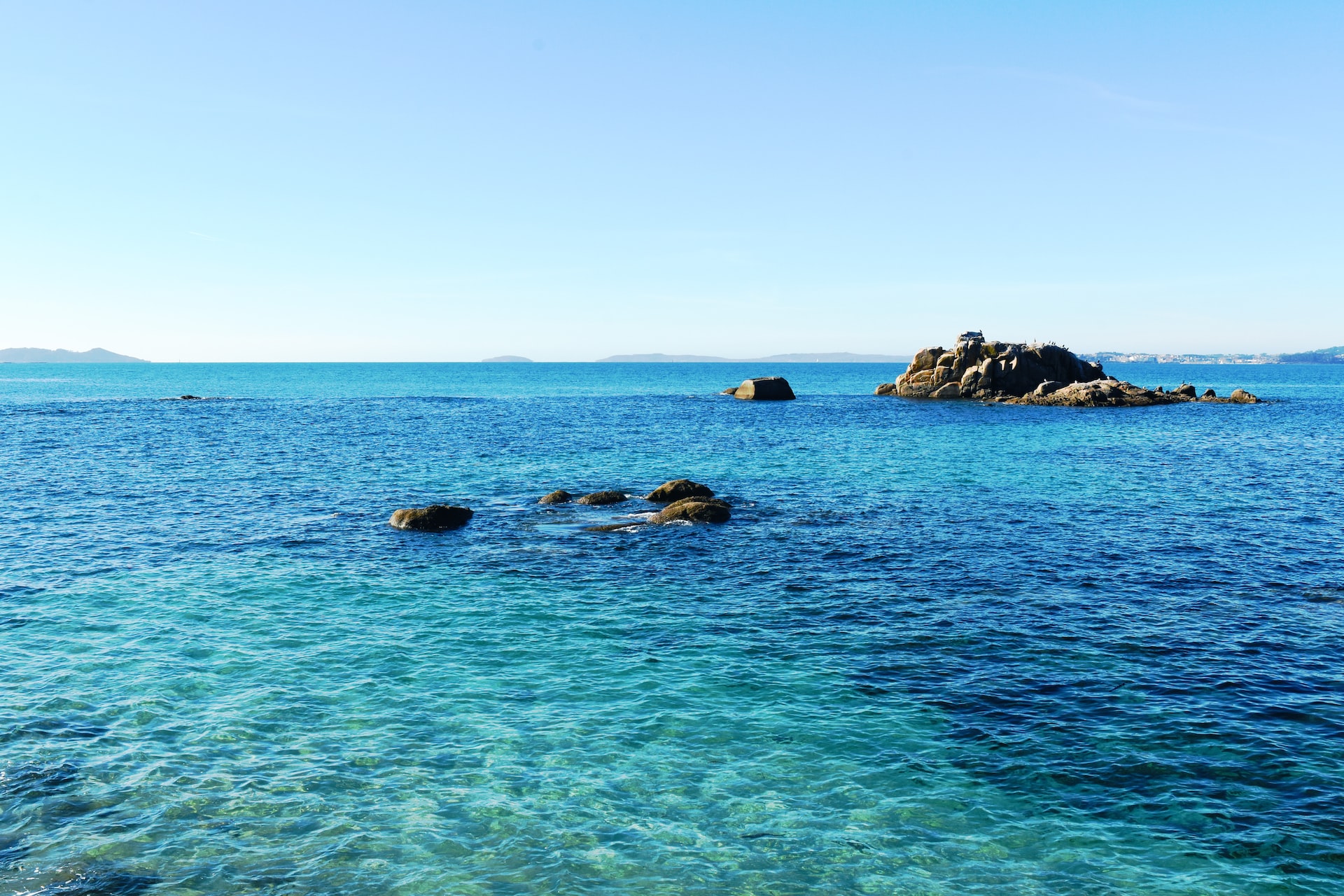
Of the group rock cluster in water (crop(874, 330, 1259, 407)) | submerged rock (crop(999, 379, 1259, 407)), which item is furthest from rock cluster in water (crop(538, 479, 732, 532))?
rock cluster in water (crop(874, 330, 1259, 407))

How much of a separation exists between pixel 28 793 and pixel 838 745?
13.9 meters

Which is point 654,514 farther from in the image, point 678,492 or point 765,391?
point 765,391

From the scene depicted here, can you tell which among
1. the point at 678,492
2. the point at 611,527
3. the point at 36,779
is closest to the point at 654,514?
the point at 611,527

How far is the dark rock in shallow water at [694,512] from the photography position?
36.6m

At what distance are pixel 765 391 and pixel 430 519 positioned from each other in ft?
320

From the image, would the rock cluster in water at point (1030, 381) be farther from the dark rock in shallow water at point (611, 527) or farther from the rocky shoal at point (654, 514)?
the dark rock in shallow water at point (611, 527)

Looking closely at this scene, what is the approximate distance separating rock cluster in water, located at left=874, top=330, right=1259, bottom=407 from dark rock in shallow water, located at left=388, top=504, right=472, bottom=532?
283 feet

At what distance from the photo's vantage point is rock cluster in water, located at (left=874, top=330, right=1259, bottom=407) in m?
105

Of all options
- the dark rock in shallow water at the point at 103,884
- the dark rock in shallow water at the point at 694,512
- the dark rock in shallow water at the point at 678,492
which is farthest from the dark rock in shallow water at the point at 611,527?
the dark rock in shallow water at the point at 103,884

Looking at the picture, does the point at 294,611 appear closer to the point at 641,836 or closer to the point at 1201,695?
the point at 641,836

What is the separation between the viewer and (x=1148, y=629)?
22531 millimetres

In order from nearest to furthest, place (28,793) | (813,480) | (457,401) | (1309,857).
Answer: (1309,857)
(28,793)
(813,480)
(457,401)

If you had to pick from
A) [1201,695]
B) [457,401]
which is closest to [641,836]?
[1201,695]

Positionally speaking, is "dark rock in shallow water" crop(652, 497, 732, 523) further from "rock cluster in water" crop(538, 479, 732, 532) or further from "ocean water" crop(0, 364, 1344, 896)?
"ocean water" crop(0, 364, 1344, 896)
